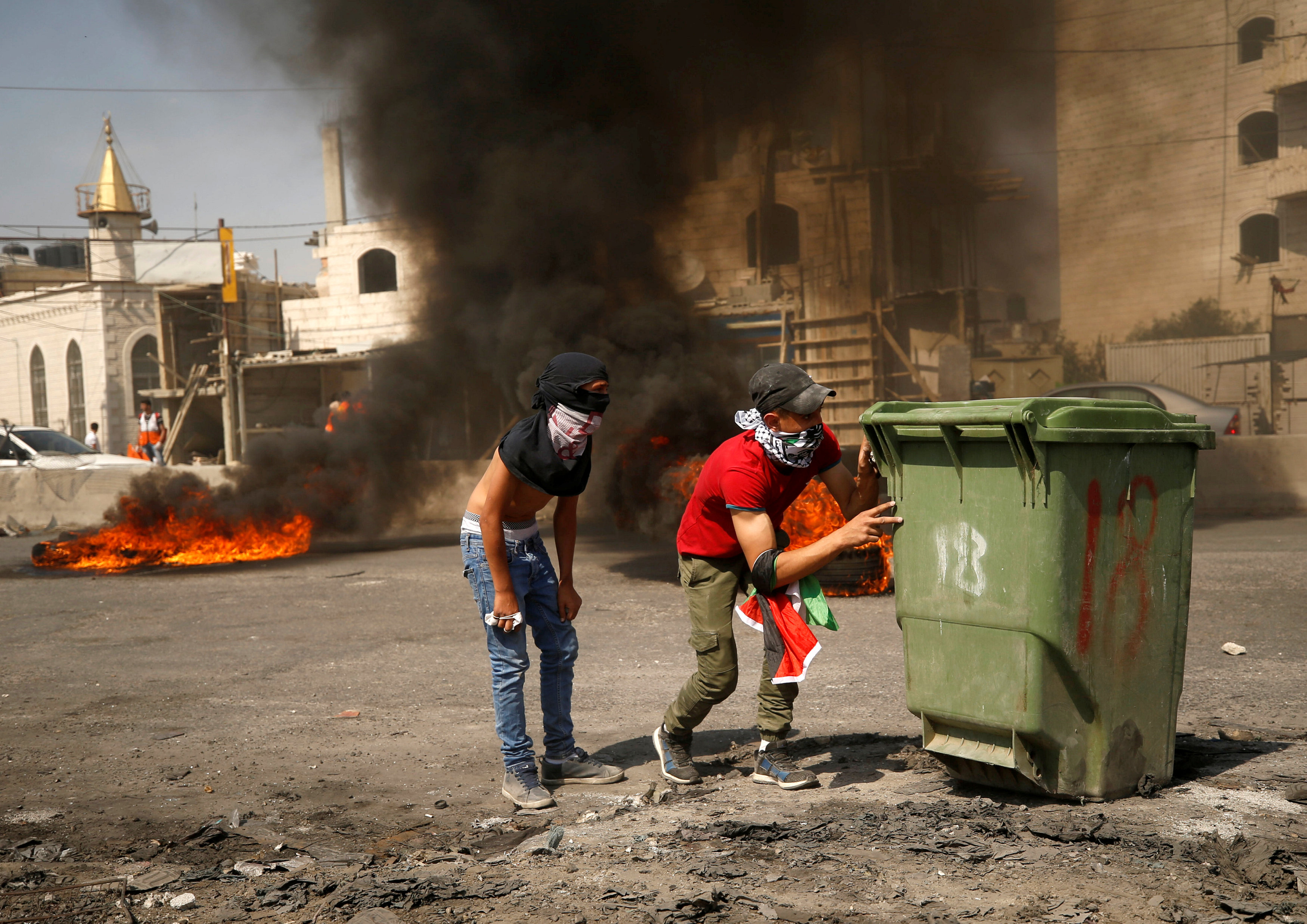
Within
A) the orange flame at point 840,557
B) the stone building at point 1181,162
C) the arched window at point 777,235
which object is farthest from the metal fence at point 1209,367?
the orange flame at point 840,557

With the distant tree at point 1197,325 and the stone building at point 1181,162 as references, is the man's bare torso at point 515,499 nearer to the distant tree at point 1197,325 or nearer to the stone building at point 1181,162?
the distant tree at point 1197,325

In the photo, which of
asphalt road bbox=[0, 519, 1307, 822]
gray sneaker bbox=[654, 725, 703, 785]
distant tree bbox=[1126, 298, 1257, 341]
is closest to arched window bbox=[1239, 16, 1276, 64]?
distant tree bbox=[1126, 298, 1257, 341]

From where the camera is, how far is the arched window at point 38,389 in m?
31.9

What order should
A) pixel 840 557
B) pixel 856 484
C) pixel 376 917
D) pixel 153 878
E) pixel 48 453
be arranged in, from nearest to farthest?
pixel 376 917, pixel 153 878, pixel 856 484, pixel 840 557, pixel 48 453

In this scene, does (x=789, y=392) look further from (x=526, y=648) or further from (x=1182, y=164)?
(x=1182, y=164)

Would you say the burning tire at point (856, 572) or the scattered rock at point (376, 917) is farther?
the burning tire at point (856, 572)

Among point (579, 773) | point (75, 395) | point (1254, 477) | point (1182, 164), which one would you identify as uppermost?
point (1182, 164)

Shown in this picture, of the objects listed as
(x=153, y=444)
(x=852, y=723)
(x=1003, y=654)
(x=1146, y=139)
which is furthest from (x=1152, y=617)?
(x=1146, y=139)

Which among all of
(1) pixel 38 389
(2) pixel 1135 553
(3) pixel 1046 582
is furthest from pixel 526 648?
(1) pixel 38 389

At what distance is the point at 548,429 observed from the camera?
344 cm

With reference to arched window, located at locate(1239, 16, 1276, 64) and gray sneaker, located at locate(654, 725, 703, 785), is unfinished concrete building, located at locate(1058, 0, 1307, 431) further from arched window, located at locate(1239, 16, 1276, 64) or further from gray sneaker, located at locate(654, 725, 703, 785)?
gray sneaker, located at locate(654, 725, 703, 785)

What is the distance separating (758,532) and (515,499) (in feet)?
2.89

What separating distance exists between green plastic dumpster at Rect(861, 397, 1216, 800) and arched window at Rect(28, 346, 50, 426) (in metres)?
35.2

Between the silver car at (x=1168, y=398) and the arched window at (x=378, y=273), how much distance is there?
67.0 feet
